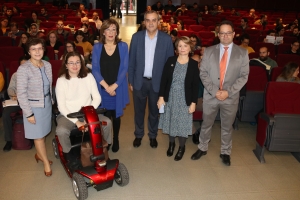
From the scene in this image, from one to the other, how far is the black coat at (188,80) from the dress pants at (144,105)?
25 cm

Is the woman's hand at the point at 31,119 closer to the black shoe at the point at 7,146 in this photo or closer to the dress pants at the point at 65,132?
the dress pants at the point at 65,132

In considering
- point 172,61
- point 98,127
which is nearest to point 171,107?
point 172,61

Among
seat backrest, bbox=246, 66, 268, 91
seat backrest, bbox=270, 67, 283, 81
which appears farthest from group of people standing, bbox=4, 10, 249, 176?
seat backrest, bbox=270, 67, 283, 81

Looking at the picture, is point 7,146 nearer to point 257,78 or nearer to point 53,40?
point 53,40

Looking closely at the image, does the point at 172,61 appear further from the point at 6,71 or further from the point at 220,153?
the point at 6,71

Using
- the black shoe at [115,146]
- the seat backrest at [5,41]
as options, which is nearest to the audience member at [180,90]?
the black shoe at [115,146]

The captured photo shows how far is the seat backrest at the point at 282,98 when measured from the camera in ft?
11.2

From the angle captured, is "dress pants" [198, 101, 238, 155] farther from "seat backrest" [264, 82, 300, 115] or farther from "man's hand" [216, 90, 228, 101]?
"seat backrest" [264, 82, 300, 115]

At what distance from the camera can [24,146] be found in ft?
11.4

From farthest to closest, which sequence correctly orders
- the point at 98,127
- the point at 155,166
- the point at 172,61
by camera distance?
the point at 155,166
the point at 172,61
the point at 98,127

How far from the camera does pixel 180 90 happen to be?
3088mm

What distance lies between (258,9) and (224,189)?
16.0 m

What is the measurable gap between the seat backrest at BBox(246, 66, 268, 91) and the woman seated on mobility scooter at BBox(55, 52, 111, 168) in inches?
97.9

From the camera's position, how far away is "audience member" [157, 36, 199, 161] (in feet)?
9.86
